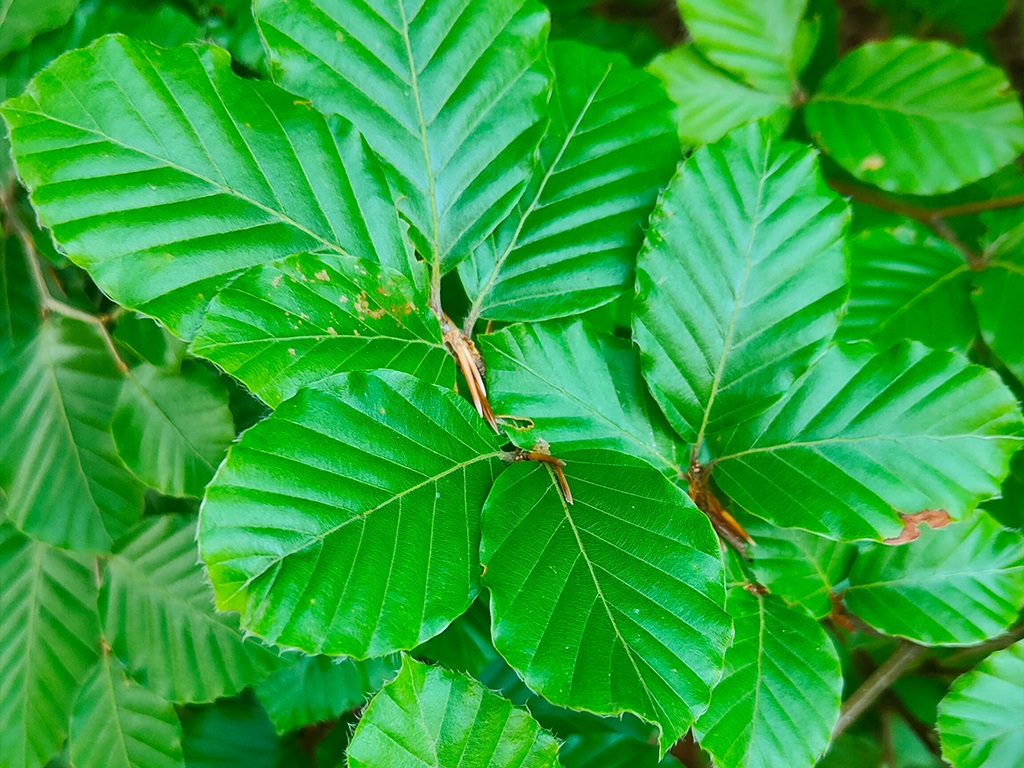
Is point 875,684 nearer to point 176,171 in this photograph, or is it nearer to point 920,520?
point 920,520

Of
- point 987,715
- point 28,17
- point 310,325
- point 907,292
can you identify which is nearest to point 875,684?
point 987,715

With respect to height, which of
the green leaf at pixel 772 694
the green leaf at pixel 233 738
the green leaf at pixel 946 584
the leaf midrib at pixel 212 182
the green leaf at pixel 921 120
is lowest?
the green leaf at pixel 233 738

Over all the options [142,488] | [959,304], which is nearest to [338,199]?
[142,488]

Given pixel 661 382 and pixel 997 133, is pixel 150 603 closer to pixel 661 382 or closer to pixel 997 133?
pixel 661 382

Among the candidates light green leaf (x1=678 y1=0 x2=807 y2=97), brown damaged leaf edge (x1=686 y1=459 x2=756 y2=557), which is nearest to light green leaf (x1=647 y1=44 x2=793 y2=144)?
light green leaf (x1=678 y1=0 x2=807 y2=97)

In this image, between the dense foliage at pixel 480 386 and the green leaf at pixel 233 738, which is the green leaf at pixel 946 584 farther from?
the green leaf at pixel 233 738

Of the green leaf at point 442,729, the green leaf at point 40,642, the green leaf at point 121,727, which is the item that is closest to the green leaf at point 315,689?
the green leaf at point 121,727
